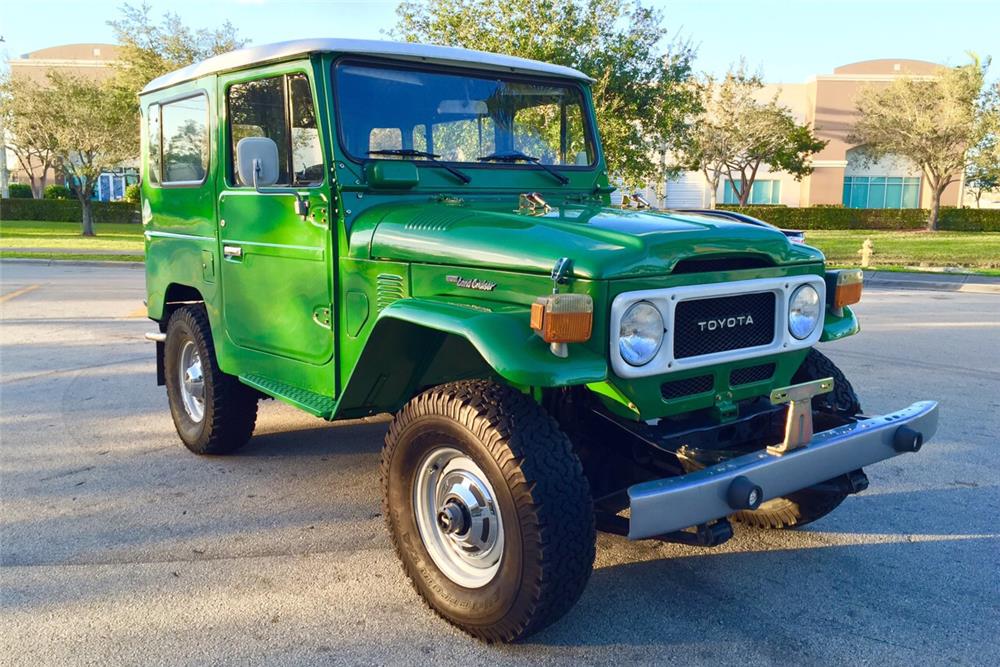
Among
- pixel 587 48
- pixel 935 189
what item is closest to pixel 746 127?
pixel 935 189

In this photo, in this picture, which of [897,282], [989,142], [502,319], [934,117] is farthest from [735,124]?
[502,319]

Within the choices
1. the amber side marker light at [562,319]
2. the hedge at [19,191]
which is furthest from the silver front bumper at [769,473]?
the hedge at [19,191]

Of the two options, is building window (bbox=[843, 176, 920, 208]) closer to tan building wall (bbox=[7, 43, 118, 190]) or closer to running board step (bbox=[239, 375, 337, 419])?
tan building wall (bbox=[7, 43, 118, 190])

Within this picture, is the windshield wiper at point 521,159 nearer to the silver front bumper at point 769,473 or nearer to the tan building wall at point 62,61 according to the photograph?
the silver front bumper at point 769,473

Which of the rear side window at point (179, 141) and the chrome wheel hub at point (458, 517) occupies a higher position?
the rear side window at point (179, 141)

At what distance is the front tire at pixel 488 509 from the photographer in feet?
9.14

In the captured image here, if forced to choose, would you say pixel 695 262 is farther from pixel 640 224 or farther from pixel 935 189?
pixel 935 189

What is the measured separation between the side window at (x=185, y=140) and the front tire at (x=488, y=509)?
2363 mm

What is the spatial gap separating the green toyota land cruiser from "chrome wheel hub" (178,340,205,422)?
1.22 ft

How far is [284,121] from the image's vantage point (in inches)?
160

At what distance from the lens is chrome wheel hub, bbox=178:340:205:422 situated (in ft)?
17.1

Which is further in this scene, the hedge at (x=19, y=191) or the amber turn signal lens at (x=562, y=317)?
the hedge at (x=19, y=191)

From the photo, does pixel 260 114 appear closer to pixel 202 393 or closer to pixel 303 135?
pixel 303 135

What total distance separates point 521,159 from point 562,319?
179 centimetres
